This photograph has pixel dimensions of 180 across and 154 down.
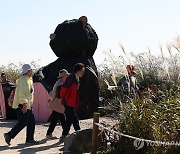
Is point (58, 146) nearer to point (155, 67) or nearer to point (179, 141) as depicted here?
point (179, 141)

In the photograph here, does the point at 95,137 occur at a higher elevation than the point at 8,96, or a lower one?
lower

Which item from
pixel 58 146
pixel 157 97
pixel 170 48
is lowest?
pixel 58 146

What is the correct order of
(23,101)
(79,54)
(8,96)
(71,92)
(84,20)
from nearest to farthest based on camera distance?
(23,101) → (71,92) → (84,20) → (79,54) → (8,96)

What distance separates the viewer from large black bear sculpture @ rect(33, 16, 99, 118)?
11359mm

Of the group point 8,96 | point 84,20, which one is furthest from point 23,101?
point 8,96

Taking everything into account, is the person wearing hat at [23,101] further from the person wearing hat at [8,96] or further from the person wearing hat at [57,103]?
the person wearing hat at [8,96]

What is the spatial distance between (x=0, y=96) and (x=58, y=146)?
15.2 ft

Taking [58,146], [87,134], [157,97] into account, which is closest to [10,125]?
[58,146]

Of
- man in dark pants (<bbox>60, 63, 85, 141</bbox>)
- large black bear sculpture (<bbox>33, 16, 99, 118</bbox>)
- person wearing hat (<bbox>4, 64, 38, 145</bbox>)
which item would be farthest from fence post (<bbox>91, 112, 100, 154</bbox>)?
large black bear sculpture (<bbox>33, 16, 99, 118</bbox>)

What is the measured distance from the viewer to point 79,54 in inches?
457

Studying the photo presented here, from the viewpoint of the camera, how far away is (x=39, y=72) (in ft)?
39.3

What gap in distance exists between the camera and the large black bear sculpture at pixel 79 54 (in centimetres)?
1136

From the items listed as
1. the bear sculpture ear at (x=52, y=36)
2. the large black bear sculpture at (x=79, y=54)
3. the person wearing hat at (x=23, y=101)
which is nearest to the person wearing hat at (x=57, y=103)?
the person wearing hat at (x=23, y=101)

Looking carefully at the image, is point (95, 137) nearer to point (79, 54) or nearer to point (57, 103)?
point (57, 103)
